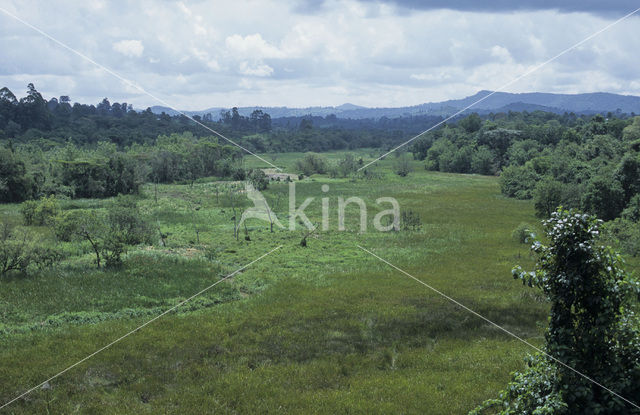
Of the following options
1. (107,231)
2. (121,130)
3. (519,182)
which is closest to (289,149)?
(121,130)

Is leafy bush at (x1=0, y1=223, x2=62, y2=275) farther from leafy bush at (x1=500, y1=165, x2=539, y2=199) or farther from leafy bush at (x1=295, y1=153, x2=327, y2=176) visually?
leafy bush at (x1=295, y1=153, x2=327, y2=176)

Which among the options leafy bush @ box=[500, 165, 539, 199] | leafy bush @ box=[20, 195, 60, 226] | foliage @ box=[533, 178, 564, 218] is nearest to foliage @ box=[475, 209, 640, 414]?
leafy bush @ box=[20, 195, 60, 226]

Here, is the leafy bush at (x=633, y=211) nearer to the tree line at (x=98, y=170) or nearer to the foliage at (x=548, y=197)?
the foliage at (x=548, y=197)

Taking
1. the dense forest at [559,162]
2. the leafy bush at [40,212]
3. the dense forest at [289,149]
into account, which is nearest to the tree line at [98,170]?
the dense forest at [289,149]

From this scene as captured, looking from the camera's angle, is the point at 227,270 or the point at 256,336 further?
the point at 227,270

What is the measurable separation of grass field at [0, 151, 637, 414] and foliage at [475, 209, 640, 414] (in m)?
1.49

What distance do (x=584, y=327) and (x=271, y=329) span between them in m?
10.9

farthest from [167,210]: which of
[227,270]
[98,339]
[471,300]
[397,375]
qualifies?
[397,375]

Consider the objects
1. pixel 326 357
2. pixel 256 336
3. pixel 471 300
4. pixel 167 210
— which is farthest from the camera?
pixel 167 210

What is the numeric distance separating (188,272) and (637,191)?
35.5 meters

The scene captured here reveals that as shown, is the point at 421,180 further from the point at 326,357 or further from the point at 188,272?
the point at 326,357

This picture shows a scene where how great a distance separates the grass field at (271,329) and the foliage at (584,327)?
1.49 m

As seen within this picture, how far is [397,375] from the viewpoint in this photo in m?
12.7

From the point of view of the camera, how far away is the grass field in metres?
11.5
